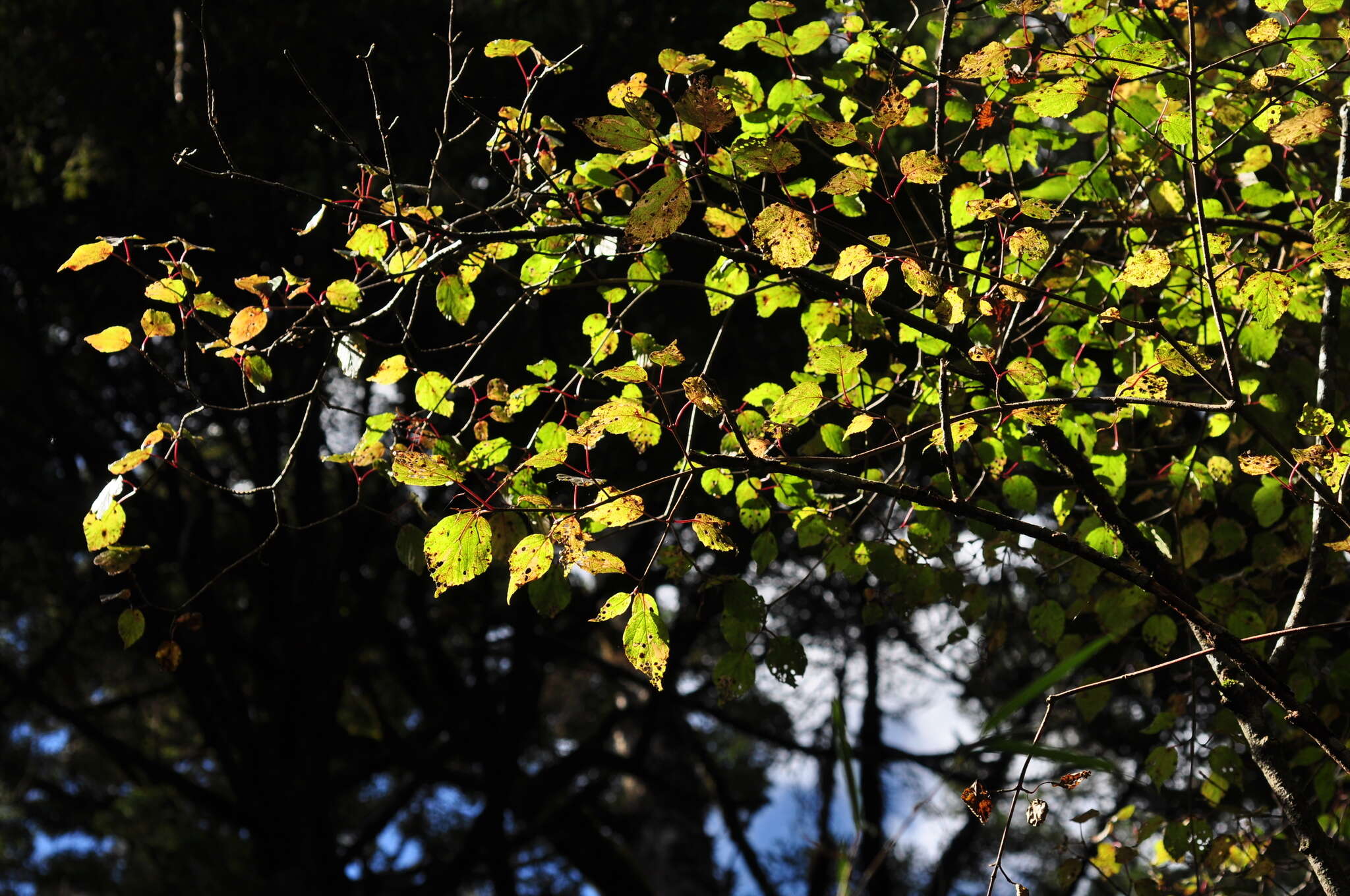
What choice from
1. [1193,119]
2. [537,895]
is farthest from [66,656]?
[1193,119]

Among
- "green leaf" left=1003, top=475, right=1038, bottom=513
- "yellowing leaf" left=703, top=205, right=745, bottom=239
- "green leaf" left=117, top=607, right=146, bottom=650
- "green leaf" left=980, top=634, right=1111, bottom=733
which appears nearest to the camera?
"green leaf" left=980, top=634, right=1111, bottom=733

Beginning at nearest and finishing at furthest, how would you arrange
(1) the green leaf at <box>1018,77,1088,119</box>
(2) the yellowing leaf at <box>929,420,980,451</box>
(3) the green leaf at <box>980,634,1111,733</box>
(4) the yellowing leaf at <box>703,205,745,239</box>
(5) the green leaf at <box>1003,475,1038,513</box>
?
(3) the green leaf at <box>980,634,1111,733</box> < (2) the yellowing leaf at <box>929,420,980,451</box> < (1) the green leaf at <box>1018,77,1088,119</box> < (4) the yellowing leaf at <box>703,205,745,239</box> < (5) the green leaf at <box>1003,475,1038,513</box>

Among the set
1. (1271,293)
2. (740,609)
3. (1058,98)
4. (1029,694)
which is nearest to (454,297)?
(740,609)

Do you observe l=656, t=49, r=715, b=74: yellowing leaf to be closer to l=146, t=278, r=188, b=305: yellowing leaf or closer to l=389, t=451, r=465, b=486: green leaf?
l=389, t=451, r=465, b=486: green leaf

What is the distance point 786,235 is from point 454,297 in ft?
2.75

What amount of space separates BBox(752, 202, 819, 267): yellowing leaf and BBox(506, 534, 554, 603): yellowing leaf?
523 millimetres

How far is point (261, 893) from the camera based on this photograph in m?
5.68

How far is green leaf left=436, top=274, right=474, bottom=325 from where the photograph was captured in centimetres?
199

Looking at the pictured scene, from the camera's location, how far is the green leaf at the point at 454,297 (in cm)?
199

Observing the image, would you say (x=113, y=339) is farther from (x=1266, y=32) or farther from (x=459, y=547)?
(x=1266, y=32)

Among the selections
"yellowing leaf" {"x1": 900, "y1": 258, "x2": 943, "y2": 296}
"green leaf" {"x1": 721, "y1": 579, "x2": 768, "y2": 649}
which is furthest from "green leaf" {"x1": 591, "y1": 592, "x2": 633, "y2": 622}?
"yellowing leaf" {"x1": 900, "y1": 258, "x2": 943, "y2": 296}

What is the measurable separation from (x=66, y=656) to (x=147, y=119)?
169 inches

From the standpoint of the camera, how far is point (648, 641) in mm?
1499

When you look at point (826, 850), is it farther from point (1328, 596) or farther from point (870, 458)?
point (1328, 596)
